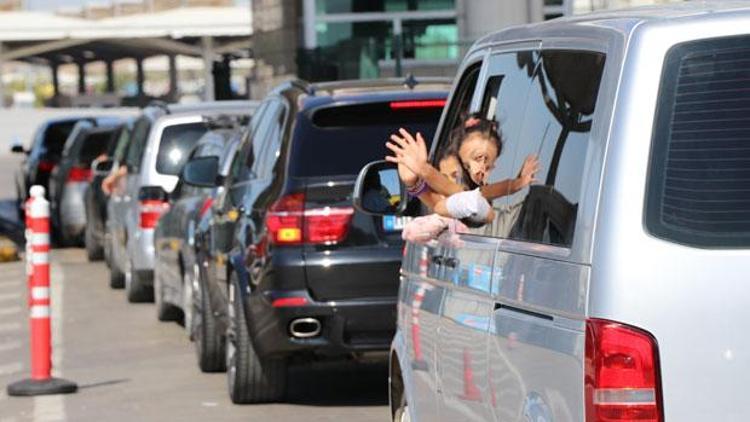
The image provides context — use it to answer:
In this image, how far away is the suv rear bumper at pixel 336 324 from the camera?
33.5 ft

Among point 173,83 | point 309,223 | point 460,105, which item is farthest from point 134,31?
point 460,105

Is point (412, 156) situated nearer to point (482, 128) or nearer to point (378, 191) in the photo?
point (482, 128)

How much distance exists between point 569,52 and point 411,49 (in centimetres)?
2572

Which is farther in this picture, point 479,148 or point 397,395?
point 397,395

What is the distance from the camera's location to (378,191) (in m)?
7.32

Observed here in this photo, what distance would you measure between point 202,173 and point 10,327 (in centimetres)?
424

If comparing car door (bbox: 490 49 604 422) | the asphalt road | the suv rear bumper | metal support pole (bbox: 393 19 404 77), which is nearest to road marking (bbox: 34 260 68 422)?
the asphalt road

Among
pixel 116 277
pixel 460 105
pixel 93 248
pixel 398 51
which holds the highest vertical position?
pixel 460 105

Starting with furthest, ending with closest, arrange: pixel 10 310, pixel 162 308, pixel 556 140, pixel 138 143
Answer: pixel 138 143, pixel 10 310, pixel 162 308, pixel 556 140

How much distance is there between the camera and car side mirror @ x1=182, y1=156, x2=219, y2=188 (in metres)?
12.7

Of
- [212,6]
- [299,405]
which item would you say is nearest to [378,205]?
[299,405]

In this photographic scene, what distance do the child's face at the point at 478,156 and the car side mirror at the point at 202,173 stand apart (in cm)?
639

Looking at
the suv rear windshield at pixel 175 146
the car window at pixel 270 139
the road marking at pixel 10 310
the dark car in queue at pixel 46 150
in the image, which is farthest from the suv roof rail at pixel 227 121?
the dark car in queue at pixel 46 150

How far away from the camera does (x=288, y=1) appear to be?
118 ft
